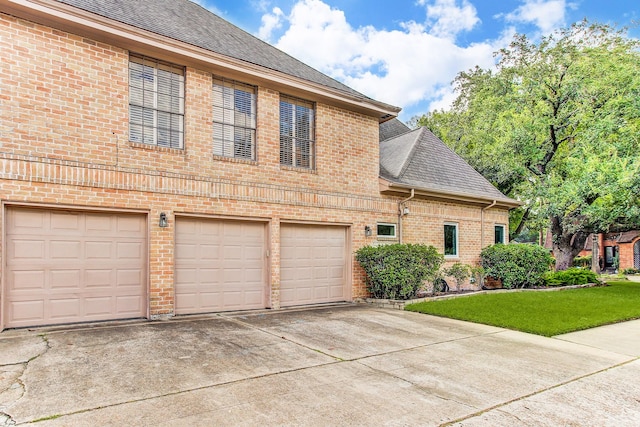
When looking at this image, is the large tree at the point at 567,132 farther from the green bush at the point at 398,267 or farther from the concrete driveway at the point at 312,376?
the concrete driveway at the point at 312,376

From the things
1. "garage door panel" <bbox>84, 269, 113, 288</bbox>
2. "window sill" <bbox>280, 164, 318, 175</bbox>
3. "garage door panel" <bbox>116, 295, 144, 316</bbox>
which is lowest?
"garage door panel" <bbox>116, 295, 144, 316</bbox>

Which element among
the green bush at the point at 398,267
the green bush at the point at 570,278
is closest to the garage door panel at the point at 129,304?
the green bush at the point at 398,267

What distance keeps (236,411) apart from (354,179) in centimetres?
776

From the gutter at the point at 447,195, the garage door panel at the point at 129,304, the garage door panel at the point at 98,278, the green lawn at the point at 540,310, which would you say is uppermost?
the gutter at the point at 447,195

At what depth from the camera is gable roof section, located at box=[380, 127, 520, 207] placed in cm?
1190

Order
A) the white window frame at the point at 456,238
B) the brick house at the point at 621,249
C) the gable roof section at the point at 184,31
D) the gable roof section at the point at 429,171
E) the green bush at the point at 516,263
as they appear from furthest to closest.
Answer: the brick house at the point at 621,249 → the green bush at the point at 516,263 → the white window frame at the point at 456,238 → the gable roof section at the point at 429,171 → the gable roof section at the point at 184,31

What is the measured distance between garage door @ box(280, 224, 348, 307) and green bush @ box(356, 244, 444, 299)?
693mm

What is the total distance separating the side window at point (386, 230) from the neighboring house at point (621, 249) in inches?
Result: 880

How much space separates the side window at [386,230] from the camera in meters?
11.1

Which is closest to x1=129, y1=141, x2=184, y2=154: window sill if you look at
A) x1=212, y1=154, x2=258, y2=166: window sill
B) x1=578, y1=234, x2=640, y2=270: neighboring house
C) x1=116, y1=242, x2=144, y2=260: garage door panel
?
x1=212, y1=154, x2=258, y2=166: window sill

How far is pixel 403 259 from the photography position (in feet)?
32.4

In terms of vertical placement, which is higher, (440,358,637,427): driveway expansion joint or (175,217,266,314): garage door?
(175,217,266,314): garage door

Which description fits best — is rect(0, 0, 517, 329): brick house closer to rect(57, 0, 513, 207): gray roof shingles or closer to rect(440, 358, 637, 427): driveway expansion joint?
rect(57, 0, 513, 207): gray roof shingles

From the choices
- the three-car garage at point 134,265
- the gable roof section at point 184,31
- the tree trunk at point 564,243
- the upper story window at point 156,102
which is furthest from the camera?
the tree trunk at point 564,243
